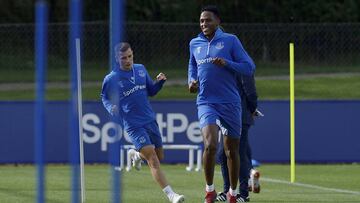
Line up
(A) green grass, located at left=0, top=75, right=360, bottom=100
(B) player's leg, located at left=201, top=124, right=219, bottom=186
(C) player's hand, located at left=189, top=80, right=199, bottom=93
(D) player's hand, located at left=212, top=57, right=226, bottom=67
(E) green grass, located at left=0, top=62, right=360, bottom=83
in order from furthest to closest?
(A) green grass, located at left=0, top=75, right=360, bottom=100 < (E) green grass, located at left=0, top=62, right=360, bottom=83 < (C) player's hand, located at left=189, top=80, right=199, bottom=93 < (B) player's leg, located at left=201, top=124, right=219, bottom=186 < (D) player's hand, located at left=212, top=57, right=226, bottom=67

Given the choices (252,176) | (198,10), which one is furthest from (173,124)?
(198,10)

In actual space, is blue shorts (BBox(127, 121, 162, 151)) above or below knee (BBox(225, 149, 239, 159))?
above

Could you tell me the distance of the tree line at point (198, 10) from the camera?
32.9 metres

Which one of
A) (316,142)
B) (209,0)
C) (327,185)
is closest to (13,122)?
(316,142)

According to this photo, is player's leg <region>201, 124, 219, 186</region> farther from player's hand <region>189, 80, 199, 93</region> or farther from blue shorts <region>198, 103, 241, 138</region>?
player's hand <region>189, 80, 199, 93</region>

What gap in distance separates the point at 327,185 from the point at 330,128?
5.46 metres

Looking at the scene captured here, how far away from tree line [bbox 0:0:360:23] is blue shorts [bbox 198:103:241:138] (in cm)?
2122

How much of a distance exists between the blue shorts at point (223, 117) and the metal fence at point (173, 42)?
37.8ft

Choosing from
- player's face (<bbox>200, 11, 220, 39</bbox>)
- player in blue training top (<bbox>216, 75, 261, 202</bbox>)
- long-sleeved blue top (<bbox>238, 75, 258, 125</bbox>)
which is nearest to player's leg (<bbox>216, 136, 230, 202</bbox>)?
player in blue training top (<bbox>216, 75, 261, 202</bbox>)

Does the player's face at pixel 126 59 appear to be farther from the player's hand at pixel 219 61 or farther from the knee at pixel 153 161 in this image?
the player's hand at pixel 219 61

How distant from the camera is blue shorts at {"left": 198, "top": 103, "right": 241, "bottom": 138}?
1162 centimetres

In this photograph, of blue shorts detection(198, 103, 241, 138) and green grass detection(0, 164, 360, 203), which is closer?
blue shorts detection(198, 103, 241, 138)

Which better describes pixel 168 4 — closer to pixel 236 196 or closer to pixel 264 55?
pixel 264 55

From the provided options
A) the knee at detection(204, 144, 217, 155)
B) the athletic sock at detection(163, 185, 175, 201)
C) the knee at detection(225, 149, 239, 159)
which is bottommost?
the athletic sock at detection(163, 185, 175, 201)
